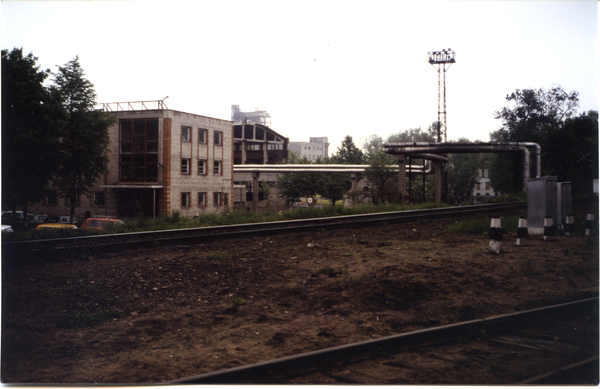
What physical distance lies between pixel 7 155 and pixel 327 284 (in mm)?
4367

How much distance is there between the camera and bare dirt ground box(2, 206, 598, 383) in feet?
11.8

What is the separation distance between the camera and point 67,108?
400 inches

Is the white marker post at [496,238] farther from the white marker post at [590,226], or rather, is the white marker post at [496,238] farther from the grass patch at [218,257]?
the grass patch at [218,257]

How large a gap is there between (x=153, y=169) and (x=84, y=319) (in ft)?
30.0

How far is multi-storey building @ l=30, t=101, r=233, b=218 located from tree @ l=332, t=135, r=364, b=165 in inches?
1750

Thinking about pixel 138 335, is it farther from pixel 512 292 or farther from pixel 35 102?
pixel 35 102

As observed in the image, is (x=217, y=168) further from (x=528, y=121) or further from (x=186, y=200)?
(x=528, y=121)

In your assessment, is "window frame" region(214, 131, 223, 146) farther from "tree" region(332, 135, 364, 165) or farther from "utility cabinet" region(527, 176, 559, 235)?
"tree" region(332, 135, 364, 165)

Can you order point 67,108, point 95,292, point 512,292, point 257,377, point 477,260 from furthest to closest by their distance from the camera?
point 67,108
point 477,260
point 512,292
point 95,292
point 257,377

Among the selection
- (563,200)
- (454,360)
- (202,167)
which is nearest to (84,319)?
(454,360)

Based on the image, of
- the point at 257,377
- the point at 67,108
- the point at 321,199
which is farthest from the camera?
the point at 321,199

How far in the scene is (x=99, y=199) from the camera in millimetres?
11719

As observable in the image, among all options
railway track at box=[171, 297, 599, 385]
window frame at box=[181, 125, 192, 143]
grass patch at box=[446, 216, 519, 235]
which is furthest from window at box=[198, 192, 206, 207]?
railway track at box=[171, 297, 599, 385]

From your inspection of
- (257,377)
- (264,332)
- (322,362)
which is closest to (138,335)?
(264,332)
